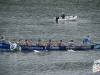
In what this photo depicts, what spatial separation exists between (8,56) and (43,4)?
83.0m

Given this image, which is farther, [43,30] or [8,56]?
[43,30]

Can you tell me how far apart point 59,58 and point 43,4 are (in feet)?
274

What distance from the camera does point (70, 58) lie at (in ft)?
214

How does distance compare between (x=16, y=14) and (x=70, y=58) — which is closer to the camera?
(x=70, y=58)

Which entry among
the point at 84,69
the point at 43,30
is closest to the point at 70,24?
the point at 43,30

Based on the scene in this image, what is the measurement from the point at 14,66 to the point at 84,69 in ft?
32.8

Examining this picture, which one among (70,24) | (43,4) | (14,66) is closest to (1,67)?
(14,66)

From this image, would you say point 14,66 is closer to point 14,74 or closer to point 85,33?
point 14,74

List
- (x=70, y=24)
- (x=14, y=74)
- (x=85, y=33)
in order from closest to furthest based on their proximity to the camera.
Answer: (x=14, y=74) < (x=85, y=33) < (x=70, y=24)

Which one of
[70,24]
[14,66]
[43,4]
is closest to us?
[14,66]

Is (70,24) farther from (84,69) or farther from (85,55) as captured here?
(84,69)

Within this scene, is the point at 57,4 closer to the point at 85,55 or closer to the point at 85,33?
the point at 85,33

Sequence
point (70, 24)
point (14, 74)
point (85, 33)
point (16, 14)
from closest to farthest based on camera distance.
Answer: point (14, 74) → point (85, 33) → point (70, 24) → point (16, 14)

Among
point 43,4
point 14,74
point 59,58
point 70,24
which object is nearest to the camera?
point 14,74
